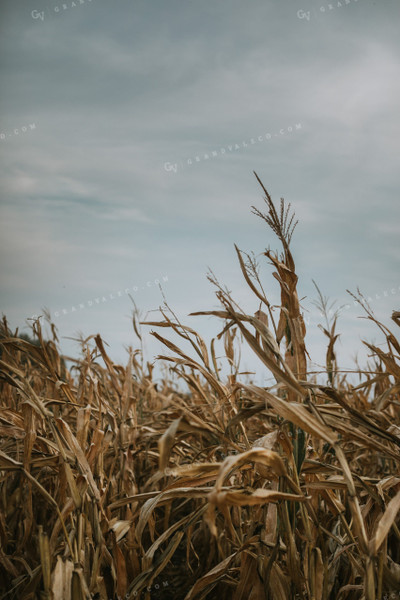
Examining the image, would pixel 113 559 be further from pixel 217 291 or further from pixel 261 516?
pixel 217 291

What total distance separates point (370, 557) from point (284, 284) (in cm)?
46

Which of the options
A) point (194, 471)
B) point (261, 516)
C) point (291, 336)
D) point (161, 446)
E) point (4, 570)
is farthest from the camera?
point (4, 570)

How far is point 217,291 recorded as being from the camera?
92 centimetres

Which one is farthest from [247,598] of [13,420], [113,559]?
[13,420]

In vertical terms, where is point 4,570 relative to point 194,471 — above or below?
below

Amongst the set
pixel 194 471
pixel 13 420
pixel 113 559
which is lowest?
pixel 113 559

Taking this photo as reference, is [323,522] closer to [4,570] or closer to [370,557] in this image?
[370,557]

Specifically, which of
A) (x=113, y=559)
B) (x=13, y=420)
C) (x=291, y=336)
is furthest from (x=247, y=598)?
(x=13, y=420)

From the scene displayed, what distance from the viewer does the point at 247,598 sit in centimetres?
98

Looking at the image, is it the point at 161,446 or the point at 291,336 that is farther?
the point at 291,336

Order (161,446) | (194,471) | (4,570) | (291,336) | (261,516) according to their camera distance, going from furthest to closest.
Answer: (4,570)
(261,516)
(291,336)
(194,471)
(161,446)

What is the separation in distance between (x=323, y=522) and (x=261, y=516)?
274mm

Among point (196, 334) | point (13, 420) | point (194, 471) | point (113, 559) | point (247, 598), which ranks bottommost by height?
point (247, 598)

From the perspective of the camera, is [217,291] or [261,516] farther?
[261,516]
